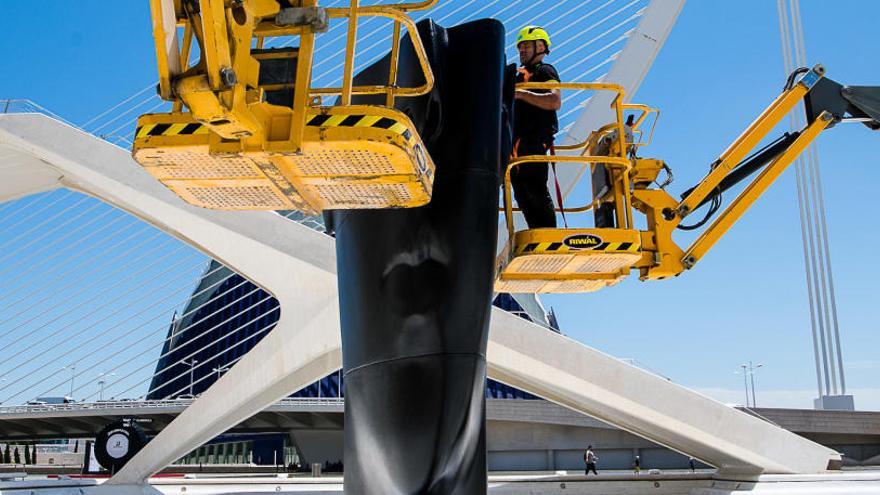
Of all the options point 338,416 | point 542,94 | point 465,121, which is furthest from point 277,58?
point 338,416

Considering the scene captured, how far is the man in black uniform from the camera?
7.50 m

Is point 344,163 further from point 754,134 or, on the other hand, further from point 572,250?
point 754,134

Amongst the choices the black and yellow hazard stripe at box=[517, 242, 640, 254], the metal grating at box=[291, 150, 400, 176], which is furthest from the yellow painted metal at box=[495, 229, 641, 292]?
the metal grating at box=[291, 150, 400, 176]

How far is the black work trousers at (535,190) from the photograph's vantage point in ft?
24.6

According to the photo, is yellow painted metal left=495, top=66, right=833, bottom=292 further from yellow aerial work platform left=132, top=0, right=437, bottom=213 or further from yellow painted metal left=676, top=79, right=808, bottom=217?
yellow aerial work platform left=132, top=0, right=437, bottom=213

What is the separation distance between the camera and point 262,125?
414 centimetres

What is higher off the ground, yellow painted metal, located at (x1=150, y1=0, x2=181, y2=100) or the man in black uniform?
the man in black uniform

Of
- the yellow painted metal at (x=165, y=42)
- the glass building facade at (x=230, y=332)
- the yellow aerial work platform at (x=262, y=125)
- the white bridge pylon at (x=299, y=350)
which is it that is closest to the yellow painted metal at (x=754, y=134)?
the yellow aerial work platform at (x=262, y=125)

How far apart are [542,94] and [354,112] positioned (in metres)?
3.71

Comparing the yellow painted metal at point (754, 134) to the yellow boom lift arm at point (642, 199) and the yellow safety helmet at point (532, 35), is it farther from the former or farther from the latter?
the yellow safety helmet at point (532, 35)

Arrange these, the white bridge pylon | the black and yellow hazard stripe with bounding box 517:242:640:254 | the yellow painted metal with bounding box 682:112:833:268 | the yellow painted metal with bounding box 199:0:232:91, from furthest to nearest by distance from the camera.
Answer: the white bridge pylon → the yellow painted metal with bounding box 682:112:833:268 → the black and yellow hazard stripe with bounding box 517:242:640:254 → the yellow painted metal with bounding box 199:0:232:91

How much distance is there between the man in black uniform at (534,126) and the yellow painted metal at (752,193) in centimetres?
204

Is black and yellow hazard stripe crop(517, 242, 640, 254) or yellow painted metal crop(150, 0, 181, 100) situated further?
black and yellow hazard stripe crop(517, 242, 640, 254)

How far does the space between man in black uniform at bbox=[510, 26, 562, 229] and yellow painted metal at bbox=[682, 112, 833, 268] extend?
204 centimetres
